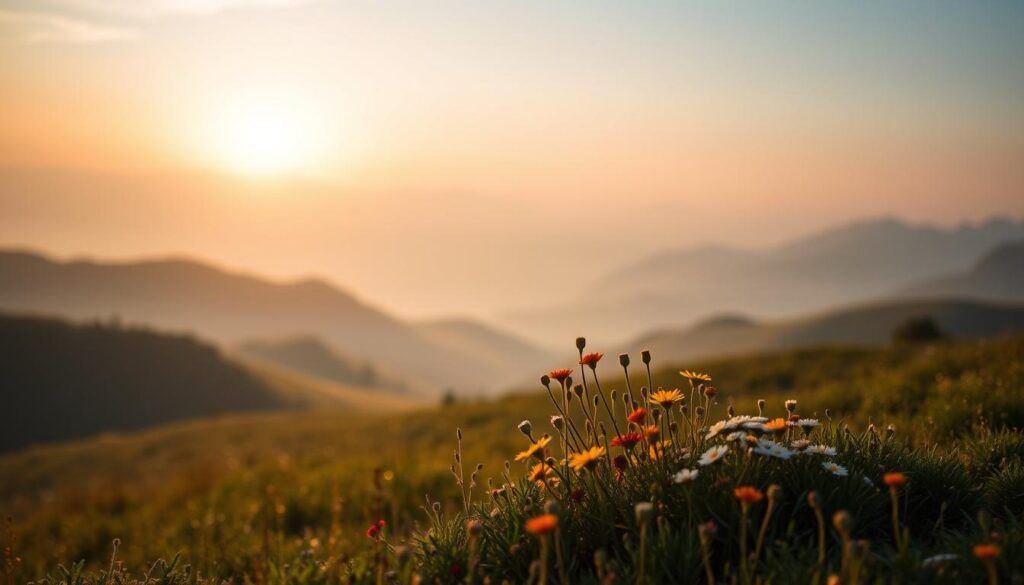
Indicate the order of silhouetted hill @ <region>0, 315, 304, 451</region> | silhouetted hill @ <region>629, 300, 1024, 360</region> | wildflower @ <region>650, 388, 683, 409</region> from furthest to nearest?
silhouetted hill @ <region>629, 300, 1024, 360</region>
silhouetted hill @ <region>0, 315, 304, 451</region>
wildflower @ <region>650, 388, 683, 409</region>

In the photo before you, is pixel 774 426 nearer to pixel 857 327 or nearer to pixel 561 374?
pixel 561 374

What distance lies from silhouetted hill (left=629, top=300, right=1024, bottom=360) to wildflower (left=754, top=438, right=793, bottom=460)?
111m

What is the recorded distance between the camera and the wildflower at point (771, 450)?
2.92 meters

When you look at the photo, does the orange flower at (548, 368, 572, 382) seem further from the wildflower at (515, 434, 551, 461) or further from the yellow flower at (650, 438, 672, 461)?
the yellow flower at (650, 438, 672, 461)

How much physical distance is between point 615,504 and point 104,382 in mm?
102997

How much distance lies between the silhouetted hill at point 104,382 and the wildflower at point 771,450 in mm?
93910

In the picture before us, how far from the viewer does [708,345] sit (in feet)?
484

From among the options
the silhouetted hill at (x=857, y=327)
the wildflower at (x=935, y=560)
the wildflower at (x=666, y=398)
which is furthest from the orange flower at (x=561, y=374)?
the silhouetted hill at (x=857, y=327)

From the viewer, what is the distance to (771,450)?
117 inches

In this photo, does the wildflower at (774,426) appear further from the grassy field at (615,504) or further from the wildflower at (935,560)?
the wildflower at (935,560)

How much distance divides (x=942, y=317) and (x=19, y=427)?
459 ft

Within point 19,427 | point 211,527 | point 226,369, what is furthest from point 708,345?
point 211,527

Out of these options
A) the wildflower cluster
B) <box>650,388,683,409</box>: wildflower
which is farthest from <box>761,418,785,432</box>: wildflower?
<box>650,388,683,409</box>: wildflower

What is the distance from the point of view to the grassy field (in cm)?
289
